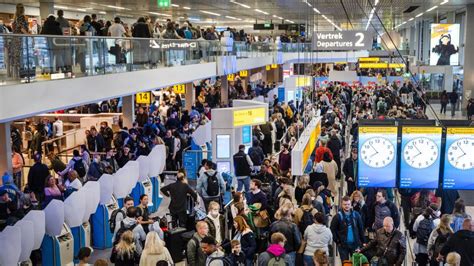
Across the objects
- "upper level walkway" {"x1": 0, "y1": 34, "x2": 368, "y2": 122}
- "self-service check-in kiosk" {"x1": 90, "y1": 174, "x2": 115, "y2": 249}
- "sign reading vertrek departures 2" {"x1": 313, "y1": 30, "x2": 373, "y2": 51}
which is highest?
"sign reading vertrek departures 2" {"x1": 313, "y1": 30, "x2": 373, "y2": 51}

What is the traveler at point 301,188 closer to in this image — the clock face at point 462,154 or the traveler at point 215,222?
the traveler at point 215,222

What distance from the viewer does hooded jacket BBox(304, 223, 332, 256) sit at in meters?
8.57

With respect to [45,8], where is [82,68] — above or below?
below

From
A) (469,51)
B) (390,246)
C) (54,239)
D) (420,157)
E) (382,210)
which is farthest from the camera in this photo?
(469,51)

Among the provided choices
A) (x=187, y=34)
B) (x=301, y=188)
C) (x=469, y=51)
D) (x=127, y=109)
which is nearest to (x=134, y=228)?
(x=301, y=188)

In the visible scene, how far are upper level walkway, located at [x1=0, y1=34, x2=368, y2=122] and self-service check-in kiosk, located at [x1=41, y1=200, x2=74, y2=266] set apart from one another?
156cm

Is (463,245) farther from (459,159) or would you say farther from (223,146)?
(223,146)

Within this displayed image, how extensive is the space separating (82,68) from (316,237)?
6.74 metres

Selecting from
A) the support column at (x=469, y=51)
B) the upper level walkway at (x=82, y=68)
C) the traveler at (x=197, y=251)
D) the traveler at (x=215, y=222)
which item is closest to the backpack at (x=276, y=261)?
the traveler at (x=197, y=251)

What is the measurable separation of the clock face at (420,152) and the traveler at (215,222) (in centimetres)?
300

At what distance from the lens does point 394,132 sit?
33.3ft

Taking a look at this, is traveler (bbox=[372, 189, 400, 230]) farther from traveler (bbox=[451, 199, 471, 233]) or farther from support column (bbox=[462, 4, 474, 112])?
support column (bbox=[462, 4, 474, 112])

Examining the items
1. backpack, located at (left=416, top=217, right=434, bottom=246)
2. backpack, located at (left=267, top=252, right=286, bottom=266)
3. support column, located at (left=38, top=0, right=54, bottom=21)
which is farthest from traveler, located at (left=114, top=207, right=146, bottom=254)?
support column, located at (left=38, top=0, right=54, bottom=21)

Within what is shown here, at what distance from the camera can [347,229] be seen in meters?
9.30
